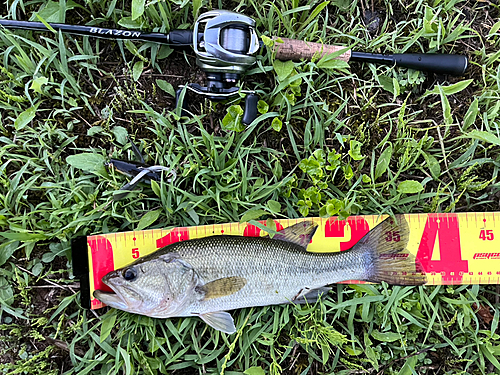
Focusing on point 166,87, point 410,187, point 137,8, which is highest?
point 137,8

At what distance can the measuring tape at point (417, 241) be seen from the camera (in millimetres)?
3061

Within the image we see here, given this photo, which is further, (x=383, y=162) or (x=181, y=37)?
(x=383, y=162)

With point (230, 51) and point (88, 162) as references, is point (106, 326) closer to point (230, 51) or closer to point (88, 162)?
point (88, 162)

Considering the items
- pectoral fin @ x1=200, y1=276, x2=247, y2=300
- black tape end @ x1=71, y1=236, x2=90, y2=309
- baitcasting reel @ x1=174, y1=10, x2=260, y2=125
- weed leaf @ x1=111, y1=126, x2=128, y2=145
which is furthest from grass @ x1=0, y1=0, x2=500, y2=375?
pectoral fin @ x1=200, y1=276, x2=247, y2=300

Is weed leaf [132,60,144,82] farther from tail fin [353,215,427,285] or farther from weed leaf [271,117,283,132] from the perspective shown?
tail fin [353,215,427,285]

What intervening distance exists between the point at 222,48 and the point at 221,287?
2001 mm

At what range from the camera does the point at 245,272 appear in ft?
9.43

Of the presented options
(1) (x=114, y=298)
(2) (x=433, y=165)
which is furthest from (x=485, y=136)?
(1) (x=114, y=298)

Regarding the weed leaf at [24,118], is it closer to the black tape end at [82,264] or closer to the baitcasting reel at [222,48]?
the black tape end at [82,264]

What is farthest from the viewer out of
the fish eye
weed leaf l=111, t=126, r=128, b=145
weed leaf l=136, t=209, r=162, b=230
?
weed leaf l=111, t=126, r=128, b=145

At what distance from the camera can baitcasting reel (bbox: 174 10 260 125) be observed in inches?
110

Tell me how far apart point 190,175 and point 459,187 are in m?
2.61

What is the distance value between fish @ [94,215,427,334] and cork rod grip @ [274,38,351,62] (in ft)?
5.13

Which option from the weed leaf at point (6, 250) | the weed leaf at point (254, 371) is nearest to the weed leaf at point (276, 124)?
the weed leaf at point (254, 371)
